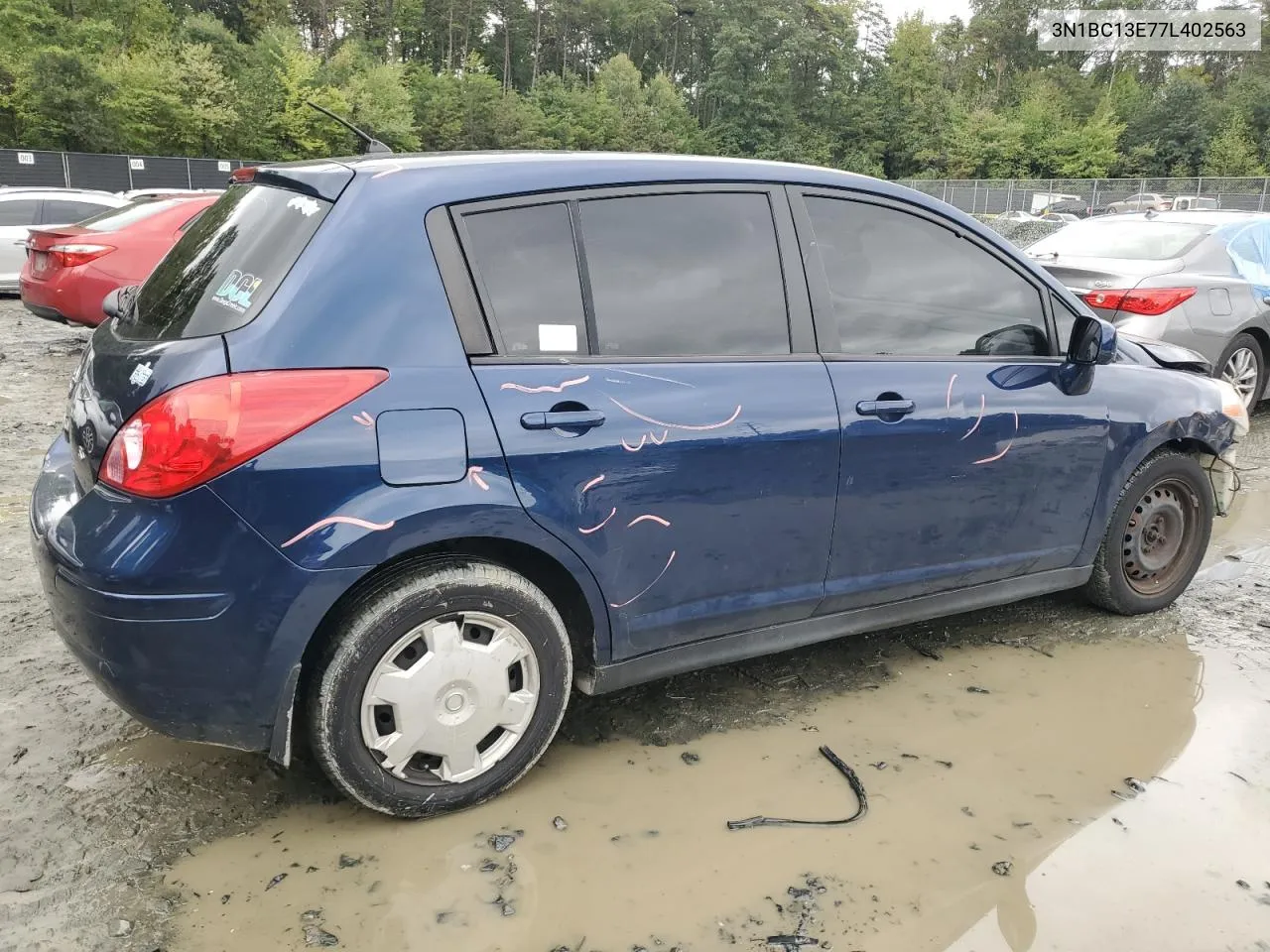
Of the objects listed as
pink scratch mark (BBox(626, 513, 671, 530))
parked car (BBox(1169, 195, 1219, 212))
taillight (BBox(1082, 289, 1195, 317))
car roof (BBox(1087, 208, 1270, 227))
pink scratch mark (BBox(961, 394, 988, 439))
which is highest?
parked car (BBox(1169, 195, 1219, 212))

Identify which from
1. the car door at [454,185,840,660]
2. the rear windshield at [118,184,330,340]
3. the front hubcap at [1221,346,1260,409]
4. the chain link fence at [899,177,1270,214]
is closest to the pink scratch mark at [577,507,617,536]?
the car door at [454,185,840,660]

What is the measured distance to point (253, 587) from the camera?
2256 mm

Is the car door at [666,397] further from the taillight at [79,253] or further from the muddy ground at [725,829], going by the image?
the taillight at [79,253]

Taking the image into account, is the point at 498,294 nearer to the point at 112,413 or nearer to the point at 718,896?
the point at 112,413

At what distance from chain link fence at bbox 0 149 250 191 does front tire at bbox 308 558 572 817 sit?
27394 millimetres

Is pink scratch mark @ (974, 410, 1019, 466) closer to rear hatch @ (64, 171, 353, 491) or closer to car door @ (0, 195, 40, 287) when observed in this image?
rear hatch @ (64, 171, 353, 491)

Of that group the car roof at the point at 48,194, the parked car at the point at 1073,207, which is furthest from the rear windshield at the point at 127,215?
the parked car at the point at 1073,207

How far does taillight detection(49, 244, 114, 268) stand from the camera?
26.6ft

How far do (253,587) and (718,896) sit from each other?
4.45ft

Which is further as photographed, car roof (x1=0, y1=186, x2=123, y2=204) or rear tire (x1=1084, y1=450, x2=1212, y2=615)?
car roof (x1=0, y1=186, x2=123, y2=204)

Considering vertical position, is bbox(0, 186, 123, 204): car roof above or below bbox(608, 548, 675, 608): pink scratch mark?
above

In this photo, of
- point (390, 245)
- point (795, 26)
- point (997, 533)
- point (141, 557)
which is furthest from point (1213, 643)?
point (795, 26)

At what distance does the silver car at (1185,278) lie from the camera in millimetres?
6523

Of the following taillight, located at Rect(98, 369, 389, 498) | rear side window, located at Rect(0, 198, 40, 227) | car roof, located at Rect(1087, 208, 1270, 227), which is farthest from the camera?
rear side window, located at Rect(0, 198, 40, 227)
